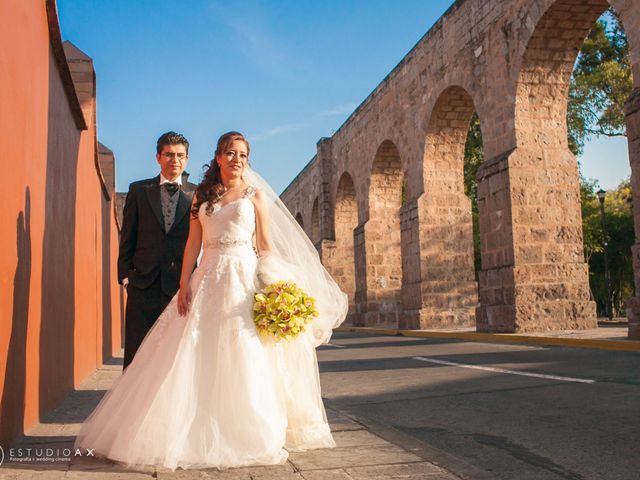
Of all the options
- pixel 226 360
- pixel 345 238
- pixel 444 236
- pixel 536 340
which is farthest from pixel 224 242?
pixel 345 238

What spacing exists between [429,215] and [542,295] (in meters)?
5.20

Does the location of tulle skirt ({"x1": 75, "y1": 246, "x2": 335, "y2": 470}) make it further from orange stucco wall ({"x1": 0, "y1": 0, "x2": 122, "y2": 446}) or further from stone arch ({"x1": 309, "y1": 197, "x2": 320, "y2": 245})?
stone arch ({"x1": 309, "y1": 197, "x2": 320, "y2": 245})

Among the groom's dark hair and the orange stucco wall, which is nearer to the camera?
the orange stucco wall

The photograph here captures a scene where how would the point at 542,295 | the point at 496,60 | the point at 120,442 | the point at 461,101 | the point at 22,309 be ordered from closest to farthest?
the point at 120,442
the point at 22,309
the point at 542,295
the point at 496,60
the point at 461,101

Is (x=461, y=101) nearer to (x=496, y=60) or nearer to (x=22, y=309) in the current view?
(x=496, y=60)

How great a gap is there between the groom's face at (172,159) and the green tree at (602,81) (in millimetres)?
24132

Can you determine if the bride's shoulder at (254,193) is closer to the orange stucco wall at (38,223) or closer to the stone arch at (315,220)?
the orange stucco wall at (38,223)

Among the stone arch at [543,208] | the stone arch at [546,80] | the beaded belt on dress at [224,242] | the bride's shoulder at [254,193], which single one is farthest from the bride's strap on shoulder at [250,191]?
the stone arch at [546,80]

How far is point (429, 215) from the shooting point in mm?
17312

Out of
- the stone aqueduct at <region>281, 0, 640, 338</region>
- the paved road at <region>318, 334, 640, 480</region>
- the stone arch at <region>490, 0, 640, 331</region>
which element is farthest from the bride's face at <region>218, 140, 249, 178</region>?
the stone arch at <region>490, 0, 640, 331</region>

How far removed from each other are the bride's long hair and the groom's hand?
462 millimetres

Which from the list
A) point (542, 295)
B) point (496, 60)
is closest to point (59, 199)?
point (542, 295)

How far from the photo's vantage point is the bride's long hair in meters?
3.97

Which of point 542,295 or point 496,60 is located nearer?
point 542,295
